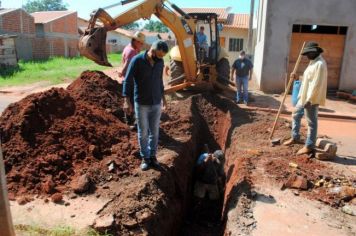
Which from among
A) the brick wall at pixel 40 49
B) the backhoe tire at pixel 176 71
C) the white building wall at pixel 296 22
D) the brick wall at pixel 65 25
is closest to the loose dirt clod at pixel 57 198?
the backhoe tire at pixel 176 71

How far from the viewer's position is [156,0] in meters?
8.33

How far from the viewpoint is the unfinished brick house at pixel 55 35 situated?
28.0m

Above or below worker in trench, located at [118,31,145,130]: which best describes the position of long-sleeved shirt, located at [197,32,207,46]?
above

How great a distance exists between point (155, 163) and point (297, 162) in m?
2.53

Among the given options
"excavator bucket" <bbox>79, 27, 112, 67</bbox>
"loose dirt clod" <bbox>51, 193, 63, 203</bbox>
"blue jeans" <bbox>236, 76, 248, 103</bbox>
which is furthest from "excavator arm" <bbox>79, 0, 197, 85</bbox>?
"loose dirt clod" <bbox>51, 193, 63, 203</bbox>

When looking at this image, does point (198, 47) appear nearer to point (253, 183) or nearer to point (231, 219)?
point (253, 183)

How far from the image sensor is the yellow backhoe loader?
270 inches

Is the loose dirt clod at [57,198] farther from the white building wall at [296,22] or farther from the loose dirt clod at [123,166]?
the white building wall at [296,22]

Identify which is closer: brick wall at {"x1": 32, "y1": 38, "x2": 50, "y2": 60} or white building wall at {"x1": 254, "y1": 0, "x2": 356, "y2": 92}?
white building wall at {"x1": 254, "y1": 0, "x2": 356, "y2": 92}

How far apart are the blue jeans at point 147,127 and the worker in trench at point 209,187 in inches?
55.8

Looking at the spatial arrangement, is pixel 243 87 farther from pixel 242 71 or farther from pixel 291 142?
pixel 291 142

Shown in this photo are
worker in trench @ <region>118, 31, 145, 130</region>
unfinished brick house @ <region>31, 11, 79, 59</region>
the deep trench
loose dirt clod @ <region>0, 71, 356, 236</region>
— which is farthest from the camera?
unfinished brick house @ <region>31, 11, 79, 59</region>

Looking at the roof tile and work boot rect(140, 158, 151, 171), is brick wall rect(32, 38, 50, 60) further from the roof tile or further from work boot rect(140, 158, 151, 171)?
work boot rect(140, 158, 151, 171)

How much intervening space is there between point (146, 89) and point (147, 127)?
0.59 m
